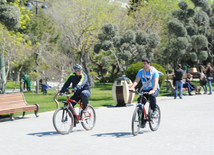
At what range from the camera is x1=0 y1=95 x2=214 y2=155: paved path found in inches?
242

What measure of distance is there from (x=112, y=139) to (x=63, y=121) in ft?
4.47

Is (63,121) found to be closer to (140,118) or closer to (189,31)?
(140,118)

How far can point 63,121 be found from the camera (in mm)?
7938

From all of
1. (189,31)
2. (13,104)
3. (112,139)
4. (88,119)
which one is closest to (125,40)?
(189,31)

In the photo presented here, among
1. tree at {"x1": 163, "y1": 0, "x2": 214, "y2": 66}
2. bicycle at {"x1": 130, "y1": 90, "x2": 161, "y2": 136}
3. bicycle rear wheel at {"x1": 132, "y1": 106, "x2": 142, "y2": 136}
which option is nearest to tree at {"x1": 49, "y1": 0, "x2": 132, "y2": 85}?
tree at {"x1": 163, "y1": 0, "x2": 214, "y2": 66}

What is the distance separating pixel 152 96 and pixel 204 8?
20476 mm

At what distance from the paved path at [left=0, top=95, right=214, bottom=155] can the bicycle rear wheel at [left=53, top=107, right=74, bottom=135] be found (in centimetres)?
17

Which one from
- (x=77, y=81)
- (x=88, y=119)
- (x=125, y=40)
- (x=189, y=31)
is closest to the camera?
(x=77, y=81)

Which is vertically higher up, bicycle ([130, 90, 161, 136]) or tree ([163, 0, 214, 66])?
Result: tree ([163, 0, 214, 66])

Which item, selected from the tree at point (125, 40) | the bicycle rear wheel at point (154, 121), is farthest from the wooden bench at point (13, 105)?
the tree at point (125, 40)

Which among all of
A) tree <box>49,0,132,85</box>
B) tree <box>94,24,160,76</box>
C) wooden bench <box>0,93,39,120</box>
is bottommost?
wooden bench <box>0,93,39,120</box>

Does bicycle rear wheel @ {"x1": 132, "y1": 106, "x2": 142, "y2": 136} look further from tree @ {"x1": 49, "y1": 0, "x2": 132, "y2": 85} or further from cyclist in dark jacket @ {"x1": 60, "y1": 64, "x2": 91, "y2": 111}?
tree @ {"x1": 49, "y1": 0, "x2": 132, "y2": 85}

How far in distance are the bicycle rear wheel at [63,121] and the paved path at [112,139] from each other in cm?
17

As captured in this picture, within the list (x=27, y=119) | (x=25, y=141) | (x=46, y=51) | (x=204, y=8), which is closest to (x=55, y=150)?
(x=25, y=141)
